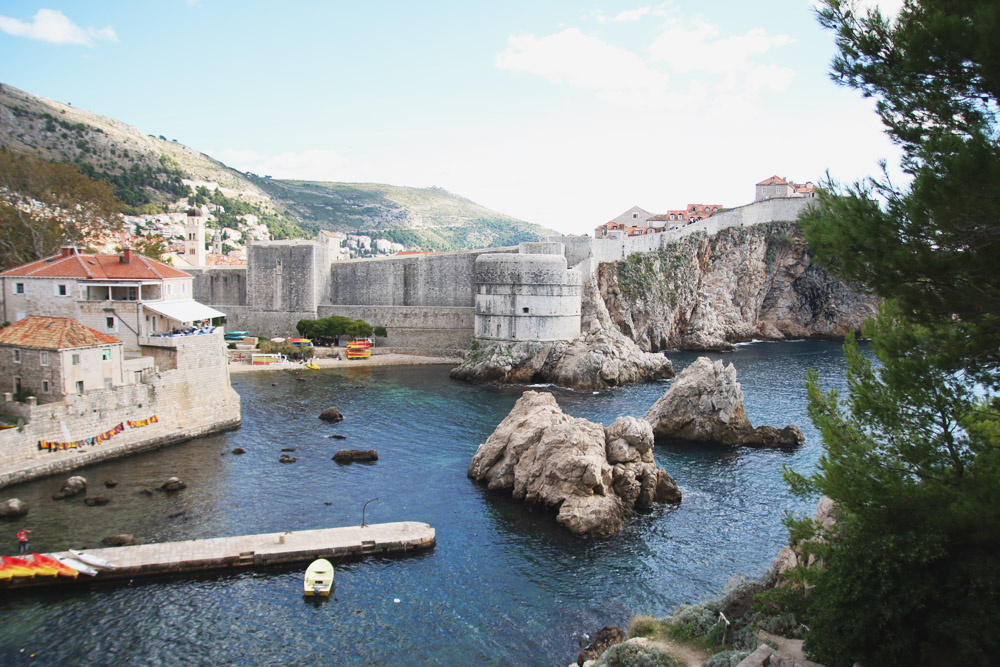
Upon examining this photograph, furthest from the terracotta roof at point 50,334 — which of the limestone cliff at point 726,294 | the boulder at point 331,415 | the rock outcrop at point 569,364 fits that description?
the limestone cliff at point 726,294

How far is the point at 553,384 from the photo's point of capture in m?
37.4

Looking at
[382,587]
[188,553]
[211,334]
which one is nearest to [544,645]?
[382,587]

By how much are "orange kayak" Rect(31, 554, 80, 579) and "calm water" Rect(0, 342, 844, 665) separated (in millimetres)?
488

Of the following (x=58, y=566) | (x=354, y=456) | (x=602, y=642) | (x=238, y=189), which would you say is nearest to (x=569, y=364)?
(x=354, y=456)

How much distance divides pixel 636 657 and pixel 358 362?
34.7 m

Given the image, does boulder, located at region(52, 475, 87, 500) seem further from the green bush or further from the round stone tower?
the round stone tower

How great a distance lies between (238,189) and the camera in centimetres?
11344

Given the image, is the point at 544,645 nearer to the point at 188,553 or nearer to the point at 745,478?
the point at 188,553

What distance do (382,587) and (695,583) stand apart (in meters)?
6.47

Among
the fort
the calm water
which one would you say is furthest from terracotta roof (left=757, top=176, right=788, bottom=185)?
the calm water

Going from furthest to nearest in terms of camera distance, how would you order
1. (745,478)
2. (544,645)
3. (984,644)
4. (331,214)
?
(331,214) → (745,478) → (544,645) → (984,644)

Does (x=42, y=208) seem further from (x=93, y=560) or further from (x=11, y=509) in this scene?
(x=93, y=560)

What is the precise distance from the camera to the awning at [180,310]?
78.1 feet

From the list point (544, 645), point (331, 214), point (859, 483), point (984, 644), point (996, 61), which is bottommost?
point (544, 645)
